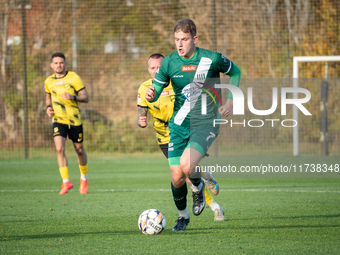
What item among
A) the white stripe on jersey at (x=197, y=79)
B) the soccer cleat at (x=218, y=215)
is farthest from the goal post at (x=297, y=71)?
the white stripe on jersey at (x=197, y=79)

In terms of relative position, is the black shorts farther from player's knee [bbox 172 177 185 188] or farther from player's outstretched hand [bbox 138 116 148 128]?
player's knee [bbox 172 177 185 188]

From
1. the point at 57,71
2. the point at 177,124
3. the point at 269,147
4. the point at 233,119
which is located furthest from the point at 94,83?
the point at 177,124

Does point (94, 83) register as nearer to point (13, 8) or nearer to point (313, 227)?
point (13, 8)

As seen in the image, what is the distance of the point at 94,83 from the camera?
1512cm

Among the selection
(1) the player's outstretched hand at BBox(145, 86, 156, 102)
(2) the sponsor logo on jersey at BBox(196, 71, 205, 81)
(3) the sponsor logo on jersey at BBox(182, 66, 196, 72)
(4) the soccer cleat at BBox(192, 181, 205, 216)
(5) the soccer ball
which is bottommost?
(5) the soccer ball

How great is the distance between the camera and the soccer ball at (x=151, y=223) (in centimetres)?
471

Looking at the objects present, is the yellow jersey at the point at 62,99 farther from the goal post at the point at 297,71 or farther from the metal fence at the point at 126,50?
the goal post at the point at 297,71

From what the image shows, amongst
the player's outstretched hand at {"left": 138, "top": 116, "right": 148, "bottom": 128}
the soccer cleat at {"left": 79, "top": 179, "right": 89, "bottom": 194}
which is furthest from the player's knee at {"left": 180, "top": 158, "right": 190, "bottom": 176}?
the soccer cleat at {"left": 79, "top": 179, "right": 89, "bottom": 194}

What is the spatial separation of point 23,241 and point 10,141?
1061cm

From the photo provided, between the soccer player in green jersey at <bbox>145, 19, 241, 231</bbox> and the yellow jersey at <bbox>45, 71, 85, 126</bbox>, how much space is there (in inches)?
143

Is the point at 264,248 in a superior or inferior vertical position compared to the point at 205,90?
inferior

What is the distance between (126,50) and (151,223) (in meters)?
11.2

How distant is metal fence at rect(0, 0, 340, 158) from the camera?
14055 mm

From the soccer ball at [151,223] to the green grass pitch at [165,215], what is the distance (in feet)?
0.22
